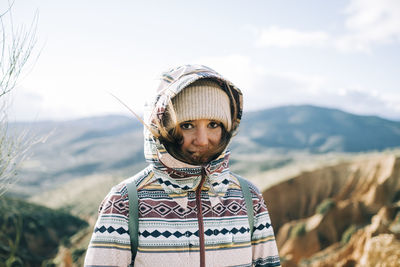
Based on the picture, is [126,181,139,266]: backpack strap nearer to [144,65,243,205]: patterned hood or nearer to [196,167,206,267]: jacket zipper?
[144,65,243,205]: patterned hood

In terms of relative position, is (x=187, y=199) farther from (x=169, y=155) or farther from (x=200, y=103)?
(x=200, y=103)

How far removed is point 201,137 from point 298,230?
17345 mm

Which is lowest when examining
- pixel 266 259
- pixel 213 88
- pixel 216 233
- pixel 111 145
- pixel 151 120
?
pixel 266 259

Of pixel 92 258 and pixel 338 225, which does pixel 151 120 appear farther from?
pixel 338 225

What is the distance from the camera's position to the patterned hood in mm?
1704

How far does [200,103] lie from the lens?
1.77m

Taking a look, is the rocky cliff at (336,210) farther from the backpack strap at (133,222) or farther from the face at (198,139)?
the backpack strap at (133,222)

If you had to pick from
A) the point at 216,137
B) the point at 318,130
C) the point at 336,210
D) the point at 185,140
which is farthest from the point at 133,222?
the point at 318,130

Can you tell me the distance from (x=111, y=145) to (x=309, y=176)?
90219mm

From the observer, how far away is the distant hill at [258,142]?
257 feet

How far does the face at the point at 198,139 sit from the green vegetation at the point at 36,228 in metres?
14.0

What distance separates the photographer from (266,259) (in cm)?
188

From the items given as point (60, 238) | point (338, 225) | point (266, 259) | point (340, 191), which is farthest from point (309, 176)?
point (266, 259)

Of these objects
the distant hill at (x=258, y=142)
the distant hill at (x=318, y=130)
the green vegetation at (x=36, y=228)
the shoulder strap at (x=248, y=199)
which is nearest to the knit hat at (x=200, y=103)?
the shoulder strap at (x=248, y=199)
